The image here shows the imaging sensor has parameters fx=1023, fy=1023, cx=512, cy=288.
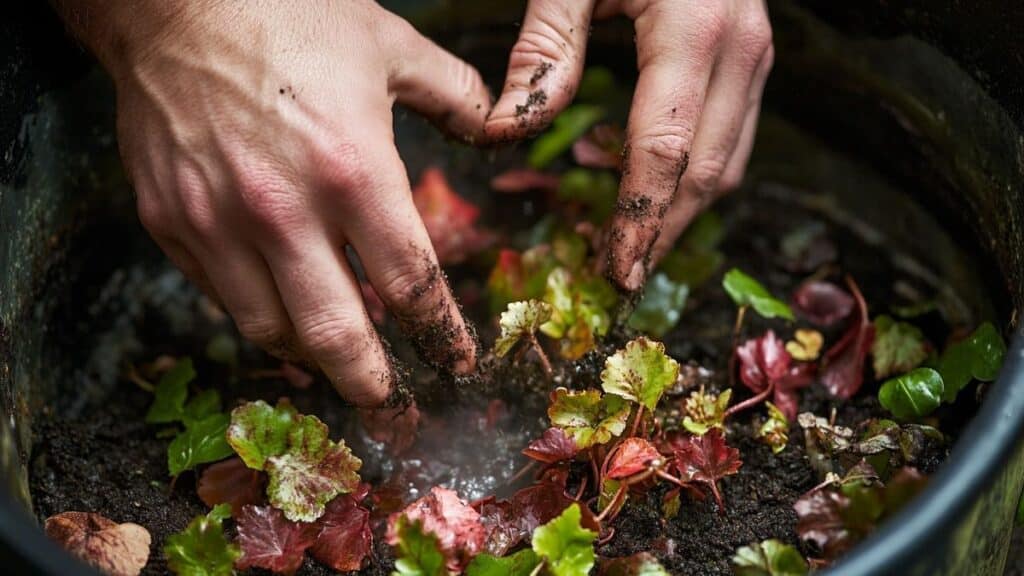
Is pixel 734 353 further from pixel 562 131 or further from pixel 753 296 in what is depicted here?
pixel 562 131

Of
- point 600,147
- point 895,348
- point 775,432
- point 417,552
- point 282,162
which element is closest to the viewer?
point 417,552

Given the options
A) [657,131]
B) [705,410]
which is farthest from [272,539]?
[657,131]

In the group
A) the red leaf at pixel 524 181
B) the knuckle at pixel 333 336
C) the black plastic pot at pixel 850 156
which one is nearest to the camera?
the black plastic pot at pixel 850 156

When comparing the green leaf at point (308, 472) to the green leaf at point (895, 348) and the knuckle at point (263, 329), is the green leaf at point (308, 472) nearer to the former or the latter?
the knuckle at point (263, 329)

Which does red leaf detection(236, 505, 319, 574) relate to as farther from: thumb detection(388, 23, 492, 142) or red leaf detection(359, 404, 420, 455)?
thumb detection(388, 23, 492, 142)

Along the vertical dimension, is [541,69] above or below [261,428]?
above

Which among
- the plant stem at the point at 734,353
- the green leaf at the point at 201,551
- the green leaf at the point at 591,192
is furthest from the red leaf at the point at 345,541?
the green leaf at the point at 591,192

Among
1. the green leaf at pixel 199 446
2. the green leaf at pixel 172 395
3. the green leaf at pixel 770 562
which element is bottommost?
the green leaf at pixel 172 395
